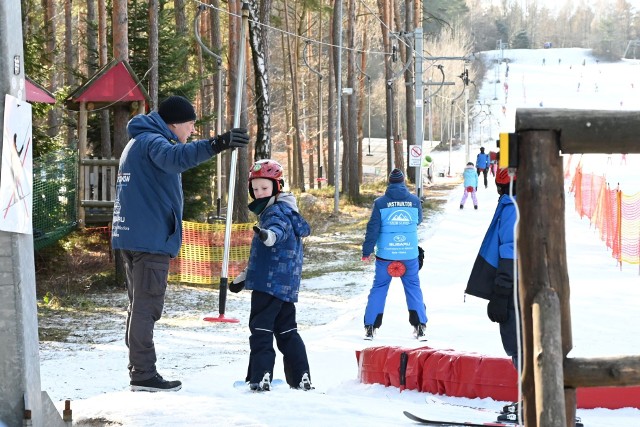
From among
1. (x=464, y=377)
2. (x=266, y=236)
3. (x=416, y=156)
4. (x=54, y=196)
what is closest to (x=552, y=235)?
(x=266, y=236)

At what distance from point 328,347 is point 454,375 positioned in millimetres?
2624

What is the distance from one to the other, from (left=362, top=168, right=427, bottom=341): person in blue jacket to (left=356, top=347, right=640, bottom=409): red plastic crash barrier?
2317 mm

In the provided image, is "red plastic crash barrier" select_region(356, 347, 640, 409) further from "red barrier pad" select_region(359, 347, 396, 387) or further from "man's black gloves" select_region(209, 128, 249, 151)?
"man's black gloves" select_region(209, 128, 249, 151)

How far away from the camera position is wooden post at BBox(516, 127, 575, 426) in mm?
4070

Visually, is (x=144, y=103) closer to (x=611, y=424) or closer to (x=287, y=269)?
(x=287, y=269)

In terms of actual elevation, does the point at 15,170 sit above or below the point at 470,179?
above

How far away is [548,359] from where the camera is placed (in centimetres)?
396

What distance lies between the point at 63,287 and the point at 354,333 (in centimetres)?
643

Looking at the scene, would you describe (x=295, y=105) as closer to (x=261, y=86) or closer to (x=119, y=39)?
(x=261, y=86)

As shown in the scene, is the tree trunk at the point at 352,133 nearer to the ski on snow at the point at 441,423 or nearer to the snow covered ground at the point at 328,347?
the snow covered ground at the point at 328,347

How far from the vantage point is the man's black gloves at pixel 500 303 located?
21.1 feet

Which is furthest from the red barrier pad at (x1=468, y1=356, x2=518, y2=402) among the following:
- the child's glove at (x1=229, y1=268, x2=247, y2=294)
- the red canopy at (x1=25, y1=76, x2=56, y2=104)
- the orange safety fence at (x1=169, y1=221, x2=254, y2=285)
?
the orange safety fence at (x1=169, y1=221, x2=254, y2=285)

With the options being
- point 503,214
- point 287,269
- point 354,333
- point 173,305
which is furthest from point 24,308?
point 173,305

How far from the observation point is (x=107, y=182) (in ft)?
57.4
